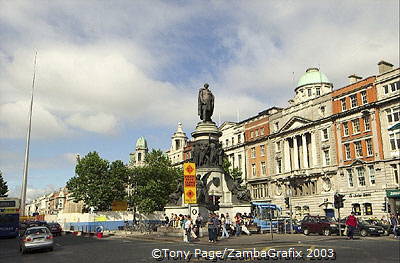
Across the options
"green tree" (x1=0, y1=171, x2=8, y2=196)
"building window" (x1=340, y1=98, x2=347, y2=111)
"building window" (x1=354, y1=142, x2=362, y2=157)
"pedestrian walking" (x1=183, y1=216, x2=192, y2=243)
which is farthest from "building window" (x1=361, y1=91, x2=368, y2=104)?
"green tree" (x1=0, y1=171, x2=8, y2=196)

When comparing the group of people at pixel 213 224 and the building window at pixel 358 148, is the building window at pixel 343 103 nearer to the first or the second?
the building window at pixel 358 148

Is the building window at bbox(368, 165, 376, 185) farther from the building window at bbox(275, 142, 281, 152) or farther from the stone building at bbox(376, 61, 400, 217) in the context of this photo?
the building window at bbox(275, 142, 281, 152)

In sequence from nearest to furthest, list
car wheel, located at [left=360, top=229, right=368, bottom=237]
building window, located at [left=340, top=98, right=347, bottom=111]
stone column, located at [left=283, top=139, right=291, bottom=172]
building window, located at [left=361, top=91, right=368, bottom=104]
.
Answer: car wheel, located at [left=360, top=229, right=368, bottom=237]
building window, located at [left=361, top=91, right=368, bottom=104]
building window, located at [left=340, top=98, right=347, bottom=111]
stone column, located at [left=283, top=139, right=291, bottom=172]

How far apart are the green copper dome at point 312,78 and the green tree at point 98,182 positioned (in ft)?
125

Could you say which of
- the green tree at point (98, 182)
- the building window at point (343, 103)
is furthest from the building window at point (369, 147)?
the green tree at point (98, 182)

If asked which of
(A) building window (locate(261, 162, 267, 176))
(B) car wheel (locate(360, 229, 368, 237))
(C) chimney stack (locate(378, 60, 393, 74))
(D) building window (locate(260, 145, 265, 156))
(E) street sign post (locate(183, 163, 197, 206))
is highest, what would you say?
(C) chimney stack (locate(378, 60, 393, 74))

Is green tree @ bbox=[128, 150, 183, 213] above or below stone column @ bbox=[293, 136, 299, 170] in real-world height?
below

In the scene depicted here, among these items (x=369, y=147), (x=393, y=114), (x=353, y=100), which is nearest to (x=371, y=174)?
(x=369, y=147)

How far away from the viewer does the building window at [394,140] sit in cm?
4842

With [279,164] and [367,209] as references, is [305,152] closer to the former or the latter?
[279,164]

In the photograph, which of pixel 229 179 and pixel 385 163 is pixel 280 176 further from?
pixel 229 179

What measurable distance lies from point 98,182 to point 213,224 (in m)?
47.8

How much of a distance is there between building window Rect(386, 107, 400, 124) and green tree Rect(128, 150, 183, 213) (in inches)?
1261

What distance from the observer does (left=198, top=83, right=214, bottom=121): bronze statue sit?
34281 mm
